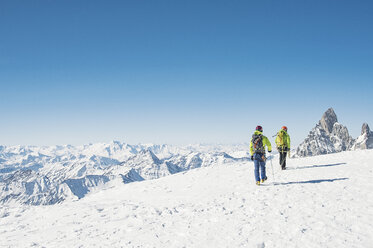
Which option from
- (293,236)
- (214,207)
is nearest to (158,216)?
(214,207)

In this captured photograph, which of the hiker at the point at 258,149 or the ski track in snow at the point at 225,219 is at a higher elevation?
the hiker at the point at 258,149

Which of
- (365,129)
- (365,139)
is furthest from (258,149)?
(365,129)

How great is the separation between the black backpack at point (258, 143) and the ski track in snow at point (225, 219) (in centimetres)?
213

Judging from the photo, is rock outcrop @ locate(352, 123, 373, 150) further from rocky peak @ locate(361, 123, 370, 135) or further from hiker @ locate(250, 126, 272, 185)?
hiker @ locate(250, 126, 272, 185)

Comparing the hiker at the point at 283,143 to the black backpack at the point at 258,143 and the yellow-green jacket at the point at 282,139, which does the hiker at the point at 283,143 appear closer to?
the yellow-green jacket at the point at 282,139

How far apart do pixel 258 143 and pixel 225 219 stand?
6168 mm

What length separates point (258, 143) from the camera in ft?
46.7

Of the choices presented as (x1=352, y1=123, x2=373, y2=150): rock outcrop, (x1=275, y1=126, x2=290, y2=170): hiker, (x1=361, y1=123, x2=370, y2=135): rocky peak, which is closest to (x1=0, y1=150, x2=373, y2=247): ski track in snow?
(x1=275, y1=126, x2=290, y2=170): hiker

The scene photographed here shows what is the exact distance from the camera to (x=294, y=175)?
642 inches

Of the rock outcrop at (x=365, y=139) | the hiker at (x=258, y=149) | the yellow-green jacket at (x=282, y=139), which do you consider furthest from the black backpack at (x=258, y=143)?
the rock outcrop at (x=365, y=139)

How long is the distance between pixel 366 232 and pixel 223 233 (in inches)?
170

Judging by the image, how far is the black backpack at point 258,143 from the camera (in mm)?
14078

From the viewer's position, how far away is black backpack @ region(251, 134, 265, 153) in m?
14.1

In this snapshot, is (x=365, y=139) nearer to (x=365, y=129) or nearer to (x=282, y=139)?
(x=365, y=129)
